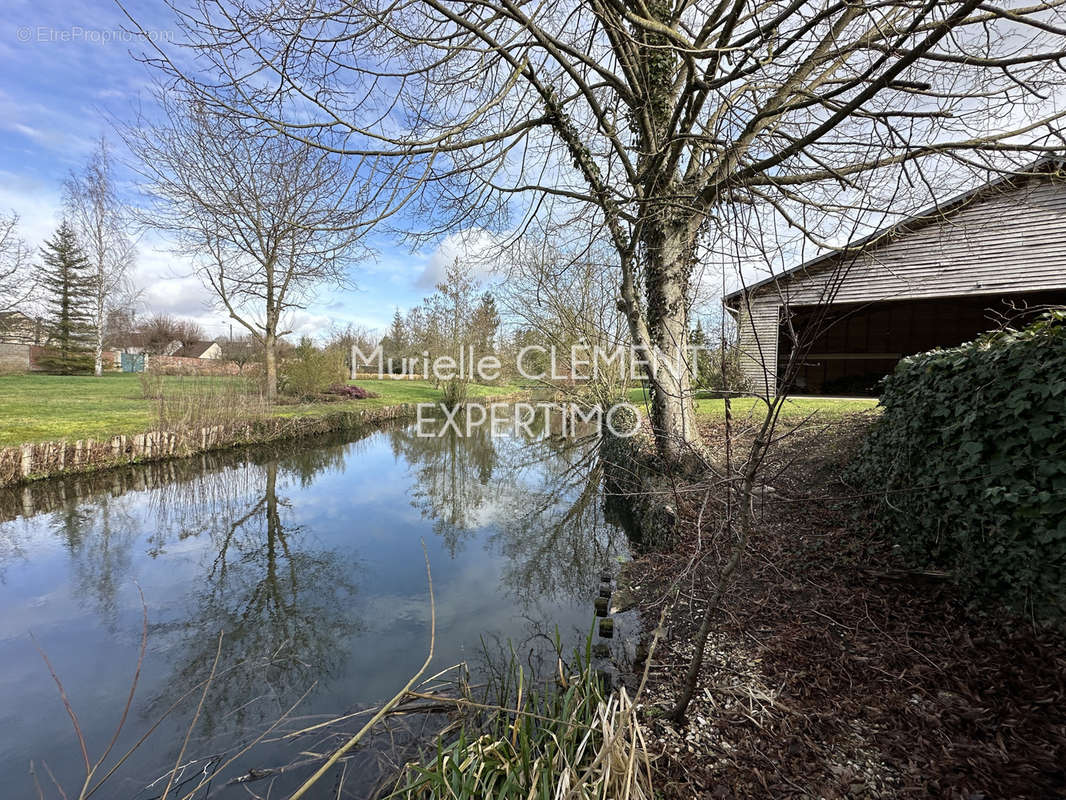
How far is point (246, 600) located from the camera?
4734 millimetres

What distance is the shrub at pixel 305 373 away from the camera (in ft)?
60.1

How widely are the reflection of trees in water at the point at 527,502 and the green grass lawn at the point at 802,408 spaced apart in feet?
7.18

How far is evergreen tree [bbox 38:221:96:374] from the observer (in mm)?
24219

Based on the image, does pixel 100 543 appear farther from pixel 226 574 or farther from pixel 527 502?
pixel 527 502

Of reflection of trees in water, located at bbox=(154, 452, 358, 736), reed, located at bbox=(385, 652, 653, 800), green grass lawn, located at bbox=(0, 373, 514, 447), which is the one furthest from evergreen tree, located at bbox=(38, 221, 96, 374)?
reed, located at bbox=(385, 652, 653, 800)

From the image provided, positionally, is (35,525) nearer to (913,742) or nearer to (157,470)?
(157,470)

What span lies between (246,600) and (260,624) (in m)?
0.60

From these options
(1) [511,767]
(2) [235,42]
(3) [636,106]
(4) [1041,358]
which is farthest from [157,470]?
(4) [1041,358]

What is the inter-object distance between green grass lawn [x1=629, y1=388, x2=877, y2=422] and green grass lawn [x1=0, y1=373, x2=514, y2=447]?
10996 mm

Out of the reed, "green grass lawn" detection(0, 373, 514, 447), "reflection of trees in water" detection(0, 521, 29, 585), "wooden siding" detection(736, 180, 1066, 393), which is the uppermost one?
A: "wooden siding" detection(736, 180, 1066, 393)

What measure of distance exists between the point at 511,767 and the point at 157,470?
1030 centimetres

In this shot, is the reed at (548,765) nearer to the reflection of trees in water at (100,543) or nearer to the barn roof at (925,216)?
the barn roof at (925,216)

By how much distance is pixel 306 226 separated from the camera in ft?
14.0

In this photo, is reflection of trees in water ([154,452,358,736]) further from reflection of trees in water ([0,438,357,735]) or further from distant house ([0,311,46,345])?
distant house ([0,311,46,345])
